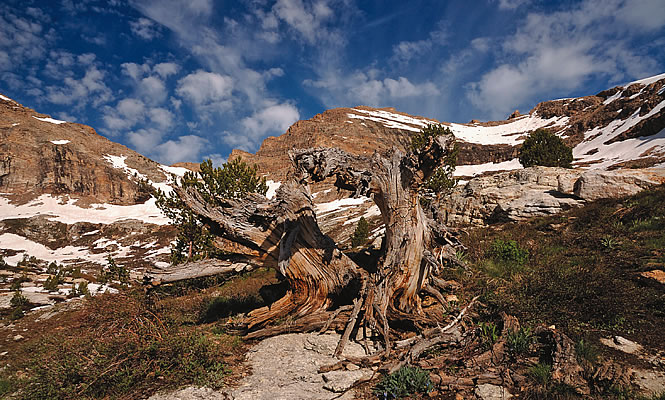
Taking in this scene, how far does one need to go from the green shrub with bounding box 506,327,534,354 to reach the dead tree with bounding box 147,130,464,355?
175 cm

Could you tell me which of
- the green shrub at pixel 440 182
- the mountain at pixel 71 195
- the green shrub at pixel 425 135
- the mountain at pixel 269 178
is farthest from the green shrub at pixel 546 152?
the mountain at pixel 71 195

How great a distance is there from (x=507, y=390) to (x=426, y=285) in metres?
3.56

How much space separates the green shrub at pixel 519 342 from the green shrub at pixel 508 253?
186 inches

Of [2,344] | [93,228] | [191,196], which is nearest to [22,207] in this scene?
[93,228]

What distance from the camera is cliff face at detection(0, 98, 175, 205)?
6988 centimetres

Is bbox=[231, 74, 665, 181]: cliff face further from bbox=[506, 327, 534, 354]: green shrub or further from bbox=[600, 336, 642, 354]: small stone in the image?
bbox=[506, 327, 534, 354]: green shrub

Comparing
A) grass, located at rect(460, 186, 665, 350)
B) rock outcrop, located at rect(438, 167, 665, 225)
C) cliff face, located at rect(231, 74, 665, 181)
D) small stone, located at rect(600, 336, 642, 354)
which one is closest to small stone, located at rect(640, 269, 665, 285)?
grass, located at rect(460, 186, 665, 350)

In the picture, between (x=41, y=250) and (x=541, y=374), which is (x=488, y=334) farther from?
(x=41, y=250)

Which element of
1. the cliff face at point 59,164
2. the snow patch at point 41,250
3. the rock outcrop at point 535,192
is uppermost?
the cliff face at point 59,164

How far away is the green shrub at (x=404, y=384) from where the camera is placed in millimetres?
4105

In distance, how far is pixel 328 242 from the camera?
23.8ft

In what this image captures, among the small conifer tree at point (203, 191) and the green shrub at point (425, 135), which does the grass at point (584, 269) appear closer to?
the green shrub at point (425, 135)

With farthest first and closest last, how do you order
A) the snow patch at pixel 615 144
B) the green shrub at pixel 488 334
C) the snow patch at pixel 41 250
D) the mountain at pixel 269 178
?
the snow patch at pixel 615 144
the snow patch at pixel 41 250
the mountain at pixel 269 178
the green shrub at pixel 488 334

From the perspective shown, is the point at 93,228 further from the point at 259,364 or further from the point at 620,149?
the point at 620,149
